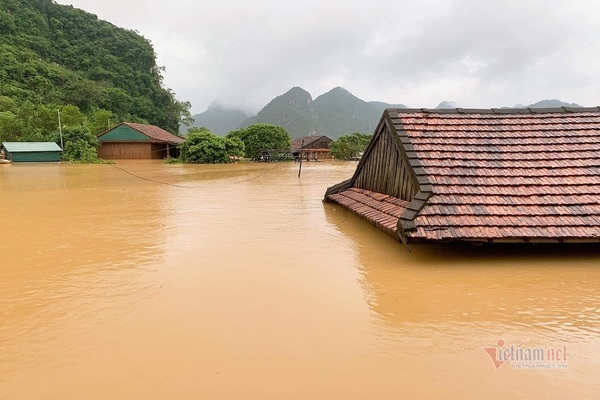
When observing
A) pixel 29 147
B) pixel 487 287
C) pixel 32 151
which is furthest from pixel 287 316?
pixel 29 147

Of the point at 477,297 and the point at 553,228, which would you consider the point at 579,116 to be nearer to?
the point at 553,228

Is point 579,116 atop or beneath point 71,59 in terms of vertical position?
beneath

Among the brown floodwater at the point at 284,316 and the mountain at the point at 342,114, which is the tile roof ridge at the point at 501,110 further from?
the mountain at the point at 342,114

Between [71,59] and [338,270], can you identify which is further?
[71,59]

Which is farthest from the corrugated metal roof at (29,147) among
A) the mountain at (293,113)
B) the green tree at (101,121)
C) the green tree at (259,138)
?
the mountain at (293,113)

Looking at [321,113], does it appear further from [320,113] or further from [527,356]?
[527,356]

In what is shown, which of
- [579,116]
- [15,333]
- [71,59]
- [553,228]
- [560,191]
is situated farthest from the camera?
[71,59]

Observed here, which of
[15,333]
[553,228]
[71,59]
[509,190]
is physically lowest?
[15,333]

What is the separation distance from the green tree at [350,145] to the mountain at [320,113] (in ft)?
177

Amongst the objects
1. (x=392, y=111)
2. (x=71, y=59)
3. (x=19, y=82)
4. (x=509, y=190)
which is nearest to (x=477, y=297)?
(x=509, y=190)

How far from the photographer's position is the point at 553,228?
186 inches

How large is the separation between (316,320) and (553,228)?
3.34m

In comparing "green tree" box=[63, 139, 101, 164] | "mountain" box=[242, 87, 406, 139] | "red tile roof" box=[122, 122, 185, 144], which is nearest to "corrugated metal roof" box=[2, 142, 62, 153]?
"green tree" box=[63, 139, 101, 164]

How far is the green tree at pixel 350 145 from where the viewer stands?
45344 mm
